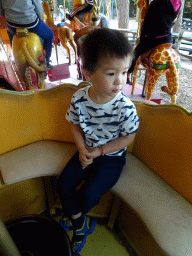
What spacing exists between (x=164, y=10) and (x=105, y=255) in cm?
180

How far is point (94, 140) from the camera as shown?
41.5 inches

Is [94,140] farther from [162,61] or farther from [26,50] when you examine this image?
[26,50]

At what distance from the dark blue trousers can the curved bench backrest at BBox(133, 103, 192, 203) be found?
196 millimetres

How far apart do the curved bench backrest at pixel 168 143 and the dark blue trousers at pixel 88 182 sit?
0.20m

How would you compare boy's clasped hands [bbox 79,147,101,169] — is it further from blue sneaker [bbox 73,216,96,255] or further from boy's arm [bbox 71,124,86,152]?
blue sneaker [bbox 73,216,96,255]

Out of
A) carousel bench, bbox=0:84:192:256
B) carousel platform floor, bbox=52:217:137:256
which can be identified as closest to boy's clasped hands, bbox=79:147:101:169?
carousel bench, bbox=0:84:192:256

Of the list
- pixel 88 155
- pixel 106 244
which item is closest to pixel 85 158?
pixel 88 155

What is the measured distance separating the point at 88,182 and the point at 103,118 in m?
0.32

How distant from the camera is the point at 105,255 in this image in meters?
1.24

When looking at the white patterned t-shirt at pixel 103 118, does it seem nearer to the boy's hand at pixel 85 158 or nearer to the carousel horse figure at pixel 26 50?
the boy's hand at pixel 85 158

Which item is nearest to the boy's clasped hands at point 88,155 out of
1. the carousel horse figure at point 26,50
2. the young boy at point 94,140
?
the young boy at point 94,140

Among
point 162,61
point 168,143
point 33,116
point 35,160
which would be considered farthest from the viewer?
point 162,61

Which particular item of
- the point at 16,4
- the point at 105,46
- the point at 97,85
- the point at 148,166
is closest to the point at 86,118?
the point at 97,85

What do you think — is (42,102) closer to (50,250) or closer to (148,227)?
(50,250)
